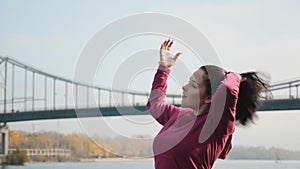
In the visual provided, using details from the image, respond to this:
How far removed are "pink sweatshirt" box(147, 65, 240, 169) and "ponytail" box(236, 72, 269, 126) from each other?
99 mm

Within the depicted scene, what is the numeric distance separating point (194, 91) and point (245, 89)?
191 mm

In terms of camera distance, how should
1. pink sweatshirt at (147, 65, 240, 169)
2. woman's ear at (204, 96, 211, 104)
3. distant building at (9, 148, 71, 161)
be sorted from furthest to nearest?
distant building at (9, 148, 71, 161) < woman's ear at (204, 96, 211, 104) < pink sweatshirt at (147, 65, 240, 169)

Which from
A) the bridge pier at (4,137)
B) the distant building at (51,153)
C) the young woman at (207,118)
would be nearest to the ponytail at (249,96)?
the young woman at (207,118)

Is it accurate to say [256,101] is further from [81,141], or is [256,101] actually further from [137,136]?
[81,141]

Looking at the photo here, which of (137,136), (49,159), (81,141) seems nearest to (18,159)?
(81,141)

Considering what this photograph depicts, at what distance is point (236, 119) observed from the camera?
214 centimetres

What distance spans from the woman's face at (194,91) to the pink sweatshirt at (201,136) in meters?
0.06

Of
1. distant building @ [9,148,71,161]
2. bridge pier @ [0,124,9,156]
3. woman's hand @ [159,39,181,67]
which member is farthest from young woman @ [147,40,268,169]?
distant building @ [9,148,71,161]

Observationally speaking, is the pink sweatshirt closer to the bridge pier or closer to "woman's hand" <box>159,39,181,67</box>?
"woman's hand" <box>159,39,181,67</box>

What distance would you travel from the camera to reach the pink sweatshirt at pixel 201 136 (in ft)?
6.42

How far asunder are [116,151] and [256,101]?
0.57 m

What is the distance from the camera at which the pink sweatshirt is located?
1958 mm

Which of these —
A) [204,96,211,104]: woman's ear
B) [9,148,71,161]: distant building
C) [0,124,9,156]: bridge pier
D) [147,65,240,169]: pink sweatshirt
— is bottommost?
[9,148,71,161]: distant building

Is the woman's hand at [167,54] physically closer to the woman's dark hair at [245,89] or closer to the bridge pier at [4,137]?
the woman's dark hair at [245,89]
